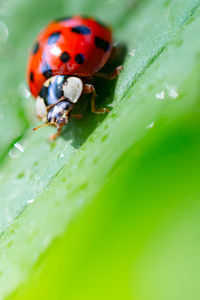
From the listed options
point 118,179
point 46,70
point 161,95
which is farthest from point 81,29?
point 118,179

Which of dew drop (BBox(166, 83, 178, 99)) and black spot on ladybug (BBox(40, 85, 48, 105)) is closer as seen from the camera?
dew drop (BBox(166, 83, 178, 99))

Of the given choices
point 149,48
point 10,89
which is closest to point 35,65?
point 10,89

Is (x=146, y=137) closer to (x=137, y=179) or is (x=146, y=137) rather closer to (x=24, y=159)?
(x=137, y=179)

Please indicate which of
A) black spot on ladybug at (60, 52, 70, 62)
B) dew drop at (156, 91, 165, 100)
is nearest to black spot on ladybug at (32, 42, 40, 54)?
black spot on ladybug at (60, 52, 70, 62)

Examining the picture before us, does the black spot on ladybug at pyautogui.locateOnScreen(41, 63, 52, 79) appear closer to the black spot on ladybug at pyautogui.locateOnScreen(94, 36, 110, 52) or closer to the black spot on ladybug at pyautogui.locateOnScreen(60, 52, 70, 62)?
the black spot on ladybug at pyautogui.locateOnScreen(60, 52, 70, 62)

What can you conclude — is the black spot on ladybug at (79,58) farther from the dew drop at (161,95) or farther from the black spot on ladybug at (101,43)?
the dew drop at (161,95)

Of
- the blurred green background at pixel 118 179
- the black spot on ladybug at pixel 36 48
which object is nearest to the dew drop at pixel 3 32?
the blurred green background at pixel 118 179
